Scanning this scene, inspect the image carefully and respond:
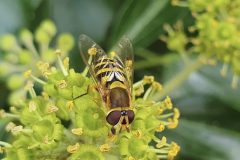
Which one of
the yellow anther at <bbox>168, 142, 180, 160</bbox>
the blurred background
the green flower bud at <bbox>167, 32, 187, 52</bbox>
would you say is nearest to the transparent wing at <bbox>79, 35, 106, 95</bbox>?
the yellow anther at <bbox>168, 142, 180, 160</bbox>

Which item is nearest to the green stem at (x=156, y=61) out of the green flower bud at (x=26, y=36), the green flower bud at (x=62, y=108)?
the green flower bud at (x=26, y=36)

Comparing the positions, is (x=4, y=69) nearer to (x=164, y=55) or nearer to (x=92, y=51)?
(x=92, y=51)

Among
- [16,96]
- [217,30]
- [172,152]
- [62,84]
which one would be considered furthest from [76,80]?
[217,30]

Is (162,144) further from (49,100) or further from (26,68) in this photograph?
(26,68)

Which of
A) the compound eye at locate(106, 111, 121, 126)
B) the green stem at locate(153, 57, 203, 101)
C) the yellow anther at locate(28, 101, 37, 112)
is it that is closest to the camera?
the compound eye at locate(106, 111, 121, 126)

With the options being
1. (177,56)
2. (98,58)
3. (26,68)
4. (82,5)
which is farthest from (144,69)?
(98,58)

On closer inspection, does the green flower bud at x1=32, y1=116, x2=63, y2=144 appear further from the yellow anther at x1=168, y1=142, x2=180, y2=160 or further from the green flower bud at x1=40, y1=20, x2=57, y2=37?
the green flower bud at x1=40, y1=20, x2=57, y2=37
